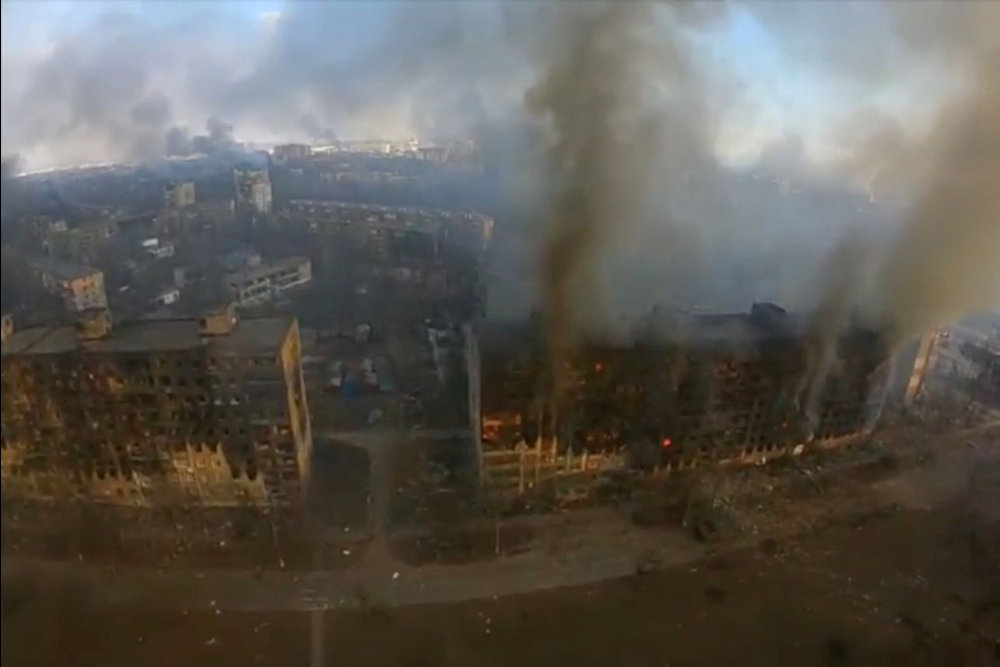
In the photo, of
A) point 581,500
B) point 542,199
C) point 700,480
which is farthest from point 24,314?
point 700,480

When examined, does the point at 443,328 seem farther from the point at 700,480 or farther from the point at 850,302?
the point at 850,302

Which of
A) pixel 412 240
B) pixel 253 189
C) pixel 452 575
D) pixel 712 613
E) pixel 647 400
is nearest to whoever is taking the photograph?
pixel 253 189

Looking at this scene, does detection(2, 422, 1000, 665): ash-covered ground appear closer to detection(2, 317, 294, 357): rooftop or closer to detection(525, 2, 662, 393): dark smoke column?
detection(2, 317, 294, 357): rooftop

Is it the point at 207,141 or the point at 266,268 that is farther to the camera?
the point at 266,268

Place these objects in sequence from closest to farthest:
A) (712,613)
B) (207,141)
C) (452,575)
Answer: (207,141) < (712,613) < (452,575)

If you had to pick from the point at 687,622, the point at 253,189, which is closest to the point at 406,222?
the point at 253,189

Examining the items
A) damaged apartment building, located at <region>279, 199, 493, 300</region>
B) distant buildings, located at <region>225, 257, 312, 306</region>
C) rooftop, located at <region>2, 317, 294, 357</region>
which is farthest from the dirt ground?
damaged apartment building, located at <region>279, 199, 493, 300</region>

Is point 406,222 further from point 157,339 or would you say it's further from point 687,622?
point 687,622
